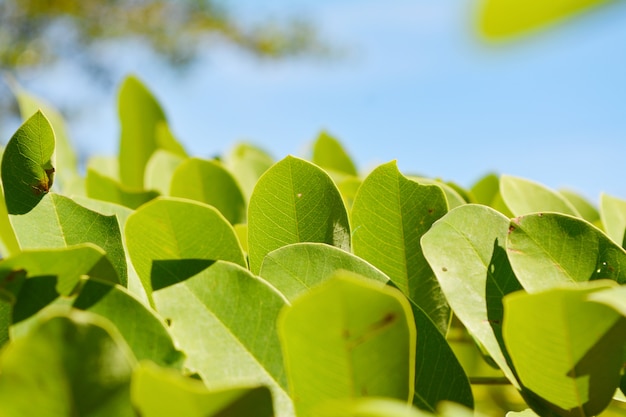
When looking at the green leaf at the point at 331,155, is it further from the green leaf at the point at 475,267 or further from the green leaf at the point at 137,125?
the green leaf at the point at 475,267

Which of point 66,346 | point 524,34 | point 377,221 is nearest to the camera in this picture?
point 66,346

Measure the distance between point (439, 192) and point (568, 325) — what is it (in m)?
0.17

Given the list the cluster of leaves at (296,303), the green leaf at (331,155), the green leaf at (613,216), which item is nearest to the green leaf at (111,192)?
the cluster of leaves at (296,303)

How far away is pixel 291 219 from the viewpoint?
503 millimetres

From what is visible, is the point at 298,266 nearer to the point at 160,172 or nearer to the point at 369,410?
the point at 369,410

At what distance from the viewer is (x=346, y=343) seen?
0.32 m

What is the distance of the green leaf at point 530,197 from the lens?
2.21 feet

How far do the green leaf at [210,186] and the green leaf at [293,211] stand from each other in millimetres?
275

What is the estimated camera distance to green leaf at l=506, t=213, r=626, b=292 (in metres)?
0.45

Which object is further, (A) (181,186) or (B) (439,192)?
(A) (181,186)

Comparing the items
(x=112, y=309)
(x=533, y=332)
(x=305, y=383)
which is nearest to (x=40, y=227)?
(x=112, y=309)

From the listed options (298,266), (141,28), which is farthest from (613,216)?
(141,28)

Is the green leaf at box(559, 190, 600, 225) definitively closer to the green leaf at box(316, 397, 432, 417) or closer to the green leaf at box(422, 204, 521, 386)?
the green leaf at box(422, 204, 521, 386)

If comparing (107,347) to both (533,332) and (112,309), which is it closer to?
(112,309)
